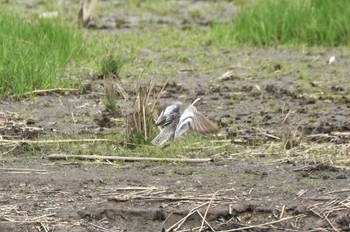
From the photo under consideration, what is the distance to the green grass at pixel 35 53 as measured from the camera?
802cm

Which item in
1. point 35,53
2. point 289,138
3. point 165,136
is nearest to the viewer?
point 165,136

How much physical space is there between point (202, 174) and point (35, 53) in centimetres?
307

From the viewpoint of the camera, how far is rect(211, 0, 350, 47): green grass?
10.4 metres

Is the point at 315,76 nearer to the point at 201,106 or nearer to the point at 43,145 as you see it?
the point at 201,106

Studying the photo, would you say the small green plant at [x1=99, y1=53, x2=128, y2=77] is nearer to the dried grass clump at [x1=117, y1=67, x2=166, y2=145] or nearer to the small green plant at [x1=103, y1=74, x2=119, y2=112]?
the small green plant at [x1=103, y1=74, x2=119, y2=112]

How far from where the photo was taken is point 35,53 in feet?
28.1

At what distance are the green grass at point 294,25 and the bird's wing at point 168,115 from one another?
4.31m

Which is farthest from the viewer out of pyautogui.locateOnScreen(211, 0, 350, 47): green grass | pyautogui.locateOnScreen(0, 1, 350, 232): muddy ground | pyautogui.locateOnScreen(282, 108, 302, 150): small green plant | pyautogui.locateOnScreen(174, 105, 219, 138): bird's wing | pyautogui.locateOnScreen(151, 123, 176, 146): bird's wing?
pyautogui.locateOnScreen(211, 0, 350, 47): green grass

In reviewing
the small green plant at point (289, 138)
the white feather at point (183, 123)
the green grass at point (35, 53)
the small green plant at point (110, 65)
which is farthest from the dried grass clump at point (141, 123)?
the small green plant at point (110, 65)

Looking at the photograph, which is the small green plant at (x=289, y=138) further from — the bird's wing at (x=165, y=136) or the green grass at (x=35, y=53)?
the green grass at (x=35, y=53)

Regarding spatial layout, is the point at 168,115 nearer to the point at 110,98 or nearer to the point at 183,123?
the point at 183,123

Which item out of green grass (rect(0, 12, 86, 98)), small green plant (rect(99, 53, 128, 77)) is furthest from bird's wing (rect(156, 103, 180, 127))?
small green plant (rect(99, 53, 128, 77))

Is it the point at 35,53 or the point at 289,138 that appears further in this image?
the point at 35,53

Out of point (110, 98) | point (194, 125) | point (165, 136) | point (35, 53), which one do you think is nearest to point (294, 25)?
point (35, 53)
